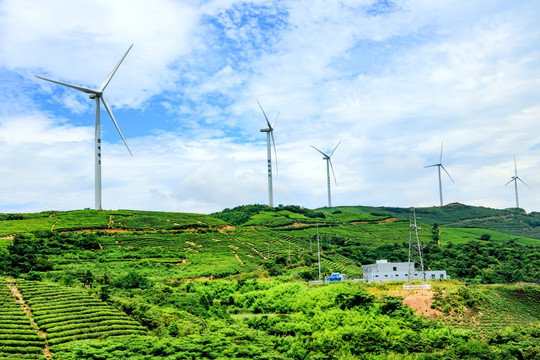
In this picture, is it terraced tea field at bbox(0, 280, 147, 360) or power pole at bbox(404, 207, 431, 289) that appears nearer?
terraced tea field at bbox(0, 280, 147, 360)

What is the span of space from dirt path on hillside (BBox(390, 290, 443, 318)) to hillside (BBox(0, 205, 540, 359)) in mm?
204

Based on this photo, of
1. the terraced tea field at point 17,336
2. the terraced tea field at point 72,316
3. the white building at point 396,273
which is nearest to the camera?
the terraced tea field at point 17,336

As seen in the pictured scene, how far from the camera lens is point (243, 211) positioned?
154125 millimetres

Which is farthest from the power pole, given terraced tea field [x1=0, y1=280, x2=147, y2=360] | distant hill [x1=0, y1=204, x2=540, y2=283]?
terraced tea field [x1=0, y1=280, x2=147, y2=360]

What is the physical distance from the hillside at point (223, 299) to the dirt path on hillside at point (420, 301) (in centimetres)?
20

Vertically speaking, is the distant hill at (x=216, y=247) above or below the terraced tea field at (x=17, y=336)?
above

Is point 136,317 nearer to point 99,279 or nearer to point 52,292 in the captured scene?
point 52,292

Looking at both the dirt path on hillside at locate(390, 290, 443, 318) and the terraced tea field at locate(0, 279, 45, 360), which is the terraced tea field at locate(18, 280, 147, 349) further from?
the dirt path on hillside at locate(390, 290, 443, 318)

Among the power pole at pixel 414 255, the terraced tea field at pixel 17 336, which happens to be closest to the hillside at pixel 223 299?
the terraced tea field at pixel 17 336

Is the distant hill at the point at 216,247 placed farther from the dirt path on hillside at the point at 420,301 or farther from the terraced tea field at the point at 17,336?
the terraced tea field at the point at 17,336

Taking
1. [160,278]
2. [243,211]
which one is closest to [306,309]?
[160,278]

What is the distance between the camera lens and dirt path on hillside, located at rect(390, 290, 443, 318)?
53.3 meters

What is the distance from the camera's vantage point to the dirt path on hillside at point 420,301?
5334 cm

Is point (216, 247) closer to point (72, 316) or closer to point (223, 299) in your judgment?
point (223, 299)
